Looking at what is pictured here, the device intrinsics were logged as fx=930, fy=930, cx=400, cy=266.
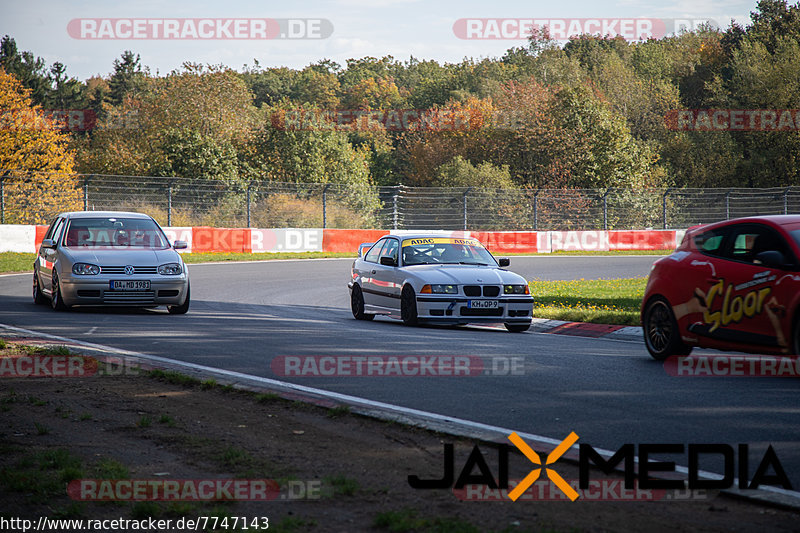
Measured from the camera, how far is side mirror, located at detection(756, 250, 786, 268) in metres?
8.20

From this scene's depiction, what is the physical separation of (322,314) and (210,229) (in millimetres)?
19058

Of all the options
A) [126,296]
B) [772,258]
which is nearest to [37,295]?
[126,296]

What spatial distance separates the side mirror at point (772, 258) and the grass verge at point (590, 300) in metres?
5.11

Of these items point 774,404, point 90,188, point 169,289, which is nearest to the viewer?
point 774,404

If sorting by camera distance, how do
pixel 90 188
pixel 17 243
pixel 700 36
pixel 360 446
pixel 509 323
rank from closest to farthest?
pixel 360 446 < pixel 509 323 < pixel 17 243 < pixel 90 188 < pixel 700 36

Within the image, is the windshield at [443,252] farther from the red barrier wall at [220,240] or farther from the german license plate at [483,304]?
the red barrier wall at [220,240]

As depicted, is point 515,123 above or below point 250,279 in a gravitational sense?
Result: above

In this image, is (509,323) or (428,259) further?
(428,259)

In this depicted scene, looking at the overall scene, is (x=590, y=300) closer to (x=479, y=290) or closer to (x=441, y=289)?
(x=479, y=290)

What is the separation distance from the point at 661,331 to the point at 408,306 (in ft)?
15.7

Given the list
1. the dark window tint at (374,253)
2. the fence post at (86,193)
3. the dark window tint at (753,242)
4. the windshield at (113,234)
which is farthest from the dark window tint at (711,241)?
the fence post at (86,193)

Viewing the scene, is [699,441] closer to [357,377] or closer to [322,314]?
[357,377]

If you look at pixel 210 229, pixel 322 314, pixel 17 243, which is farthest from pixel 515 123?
pixel 322 314

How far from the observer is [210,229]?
112 feet
